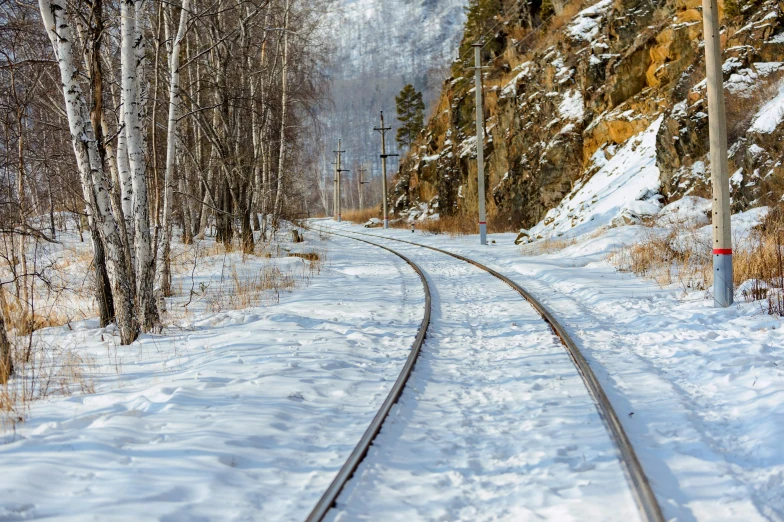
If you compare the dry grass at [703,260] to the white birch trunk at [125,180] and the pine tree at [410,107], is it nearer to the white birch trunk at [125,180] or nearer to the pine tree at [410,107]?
the white birch trunk at [125,180]

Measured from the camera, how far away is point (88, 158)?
7.76 m

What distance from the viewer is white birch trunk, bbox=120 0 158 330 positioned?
7.91 meters

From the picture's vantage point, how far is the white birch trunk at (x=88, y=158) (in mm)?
7367

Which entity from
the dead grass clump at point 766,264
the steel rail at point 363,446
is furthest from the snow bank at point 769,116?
the steel rail at point 363,446

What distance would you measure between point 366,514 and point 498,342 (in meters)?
4.16

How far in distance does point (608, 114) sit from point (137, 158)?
20.7 m

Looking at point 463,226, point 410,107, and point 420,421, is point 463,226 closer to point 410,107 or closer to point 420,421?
point 420,421

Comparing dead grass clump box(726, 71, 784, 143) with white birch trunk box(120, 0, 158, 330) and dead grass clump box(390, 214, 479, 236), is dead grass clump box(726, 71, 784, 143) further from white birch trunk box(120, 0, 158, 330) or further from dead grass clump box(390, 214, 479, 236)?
dead grass clump box(390, 214, 479, 236)

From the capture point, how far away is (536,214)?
90.9 ft

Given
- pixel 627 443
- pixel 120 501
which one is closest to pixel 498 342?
pixel 627 443

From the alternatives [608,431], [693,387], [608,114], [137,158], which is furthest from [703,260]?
[608,114]

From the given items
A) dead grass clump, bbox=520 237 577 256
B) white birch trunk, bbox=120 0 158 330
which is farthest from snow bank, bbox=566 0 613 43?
white birch trunk, bbox=120 0 158 330

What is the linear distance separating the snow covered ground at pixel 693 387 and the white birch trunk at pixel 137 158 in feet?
20.8

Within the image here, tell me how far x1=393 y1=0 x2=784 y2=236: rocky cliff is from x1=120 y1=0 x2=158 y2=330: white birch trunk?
12811 mm
